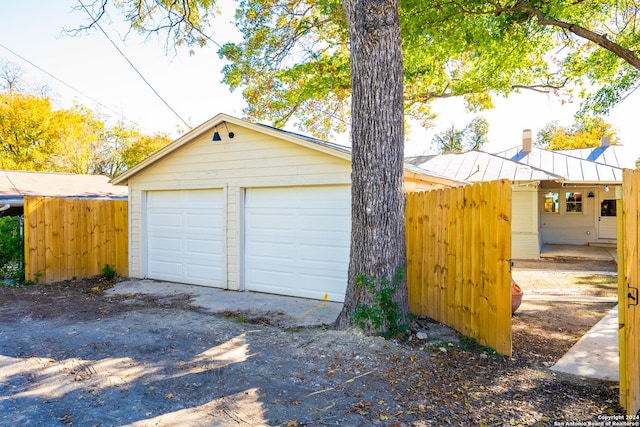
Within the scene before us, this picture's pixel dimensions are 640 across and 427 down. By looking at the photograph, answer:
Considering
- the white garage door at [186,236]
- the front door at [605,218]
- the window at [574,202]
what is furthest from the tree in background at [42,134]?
the front door at [605,218]

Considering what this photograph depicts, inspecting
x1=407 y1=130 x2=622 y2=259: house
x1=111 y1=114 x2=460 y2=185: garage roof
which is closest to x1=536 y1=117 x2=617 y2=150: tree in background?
x1=407 y1=130 x2=622 y2=259: house

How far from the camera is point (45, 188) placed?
13695mm

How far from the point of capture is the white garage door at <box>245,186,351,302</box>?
7.20 metres

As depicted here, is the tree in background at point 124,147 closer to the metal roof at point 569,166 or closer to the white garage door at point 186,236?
the white garage door at point 186,236

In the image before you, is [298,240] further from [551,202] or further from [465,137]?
[465,137]

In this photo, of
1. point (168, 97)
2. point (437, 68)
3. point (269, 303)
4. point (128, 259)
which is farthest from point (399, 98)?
point (168, 97)

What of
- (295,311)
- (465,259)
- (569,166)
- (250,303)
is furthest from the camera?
(569,166)

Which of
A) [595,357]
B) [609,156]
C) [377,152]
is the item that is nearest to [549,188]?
[609,156]

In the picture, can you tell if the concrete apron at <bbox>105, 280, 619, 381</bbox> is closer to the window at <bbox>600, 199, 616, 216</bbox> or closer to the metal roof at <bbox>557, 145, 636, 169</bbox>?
the window at <bbox>600, 199, 616, 216</bbox>

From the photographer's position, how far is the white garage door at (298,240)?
283 inches

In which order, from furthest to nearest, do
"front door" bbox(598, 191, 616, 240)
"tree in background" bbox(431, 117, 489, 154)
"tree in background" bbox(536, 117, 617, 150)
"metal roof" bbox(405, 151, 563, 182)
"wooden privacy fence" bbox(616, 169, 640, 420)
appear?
"tree in background" bbox(431, 117, 489, 154) → "tree in background" bbox(536, 117, 617, 150) → "front door" bbox(598, 191, 616, 240) → "metal roof" bbox(405, 151, 563, 182) → "wooden privacy fence" bbox(616, 169, 640, 420)

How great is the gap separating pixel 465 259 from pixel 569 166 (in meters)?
12.5

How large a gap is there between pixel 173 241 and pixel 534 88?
41.3 ft

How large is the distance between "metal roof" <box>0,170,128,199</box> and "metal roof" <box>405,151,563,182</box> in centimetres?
1194
